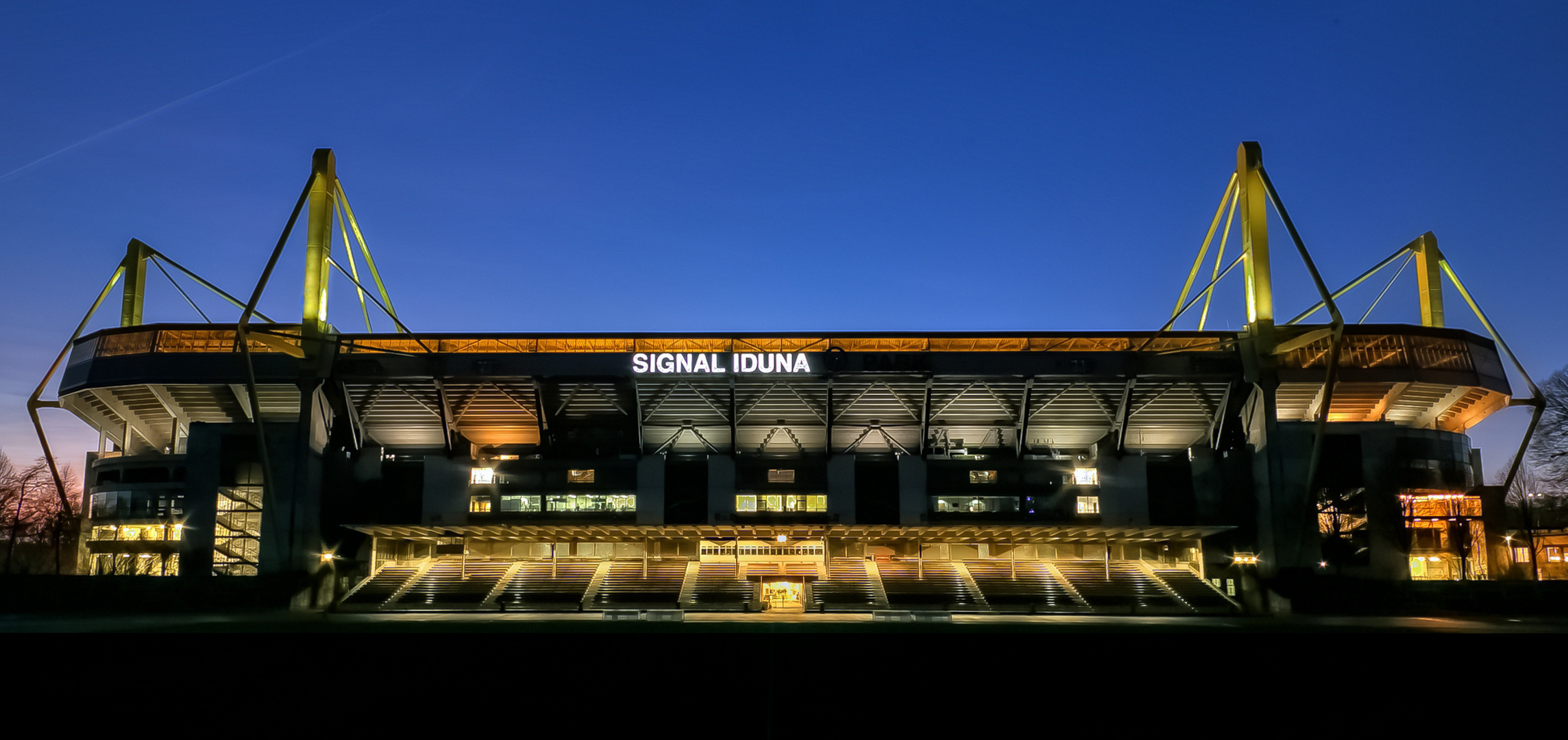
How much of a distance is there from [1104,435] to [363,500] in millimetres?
53799

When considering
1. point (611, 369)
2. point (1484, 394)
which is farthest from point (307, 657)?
point (1484, 394)

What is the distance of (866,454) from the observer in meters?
77.8

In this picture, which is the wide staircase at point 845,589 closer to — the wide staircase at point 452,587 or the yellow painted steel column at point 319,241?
the wide staircase at point 452,587

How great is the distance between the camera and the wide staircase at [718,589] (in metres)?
70.4

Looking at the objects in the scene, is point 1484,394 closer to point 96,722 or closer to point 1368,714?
point 1368,714

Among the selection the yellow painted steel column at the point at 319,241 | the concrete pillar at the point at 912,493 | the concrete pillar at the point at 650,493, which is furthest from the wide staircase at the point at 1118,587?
the yellow painted steel column at the point at 319,241

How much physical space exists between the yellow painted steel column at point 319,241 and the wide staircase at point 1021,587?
49014mm

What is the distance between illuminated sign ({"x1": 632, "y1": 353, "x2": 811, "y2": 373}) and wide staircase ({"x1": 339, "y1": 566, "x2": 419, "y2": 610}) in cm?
2351

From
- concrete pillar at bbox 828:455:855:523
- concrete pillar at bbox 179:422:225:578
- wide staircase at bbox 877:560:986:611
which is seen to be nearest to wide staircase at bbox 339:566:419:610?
concrete pillar at bbox 179:422:225:578

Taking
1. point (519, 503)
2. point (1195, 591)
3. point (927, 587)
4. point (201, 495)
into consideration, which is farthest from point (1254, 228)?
point (201, 495)

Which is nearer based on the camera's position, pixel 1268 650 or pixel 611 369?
pixel 1268 650

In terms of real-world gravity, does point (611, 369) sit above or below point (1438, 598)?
above

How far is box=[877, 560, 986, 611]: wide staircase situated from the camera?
69500mm

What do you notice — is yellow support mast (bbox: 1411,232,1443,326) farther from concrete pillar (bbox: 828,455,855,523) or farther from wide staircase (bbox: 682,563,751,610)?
wide staircase (bbox: 682,563,751,610)
